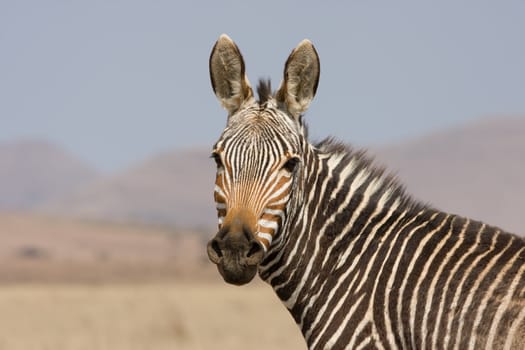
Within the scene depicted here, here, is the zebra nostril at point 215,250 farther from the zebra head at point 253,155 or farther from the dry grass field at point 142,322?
the dry grass field at point 142,322

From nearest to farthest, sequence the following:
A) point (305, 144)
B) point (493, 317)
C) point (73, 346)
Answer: point (493, 317)
point (305, 144)
point (73, 346)

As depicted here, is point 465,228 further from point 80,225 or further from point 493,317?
point 80,225

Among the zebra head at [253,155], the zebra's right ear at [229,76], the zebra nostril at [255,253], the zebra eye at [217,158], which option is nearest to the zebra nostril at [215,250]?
the zebra head at [253,155]

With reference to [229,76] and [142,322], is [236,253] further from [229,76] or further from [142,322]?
[142,322]

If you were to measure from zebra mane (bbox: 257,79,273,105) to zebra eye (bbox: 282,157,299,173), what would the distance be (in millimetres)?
566

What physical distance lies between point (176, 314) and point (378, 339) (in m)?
Answer: 21.9

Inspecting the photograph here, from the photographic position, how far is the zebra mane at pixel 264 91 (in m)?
7.11

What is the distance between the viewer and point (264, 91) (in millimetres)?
7137

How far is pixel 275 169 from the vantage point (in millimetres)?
6660

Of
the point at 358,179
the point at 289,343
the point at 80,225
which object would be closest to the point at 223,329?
the point at 289,343

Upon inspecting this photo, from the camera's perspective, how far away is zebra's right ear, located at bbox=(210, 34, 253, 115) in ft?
23.4

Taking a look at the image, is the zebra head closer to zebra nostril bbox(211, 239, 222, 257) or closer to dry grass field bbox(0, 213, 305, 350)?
zebra nostril bbox(211, 239, 222, 257)

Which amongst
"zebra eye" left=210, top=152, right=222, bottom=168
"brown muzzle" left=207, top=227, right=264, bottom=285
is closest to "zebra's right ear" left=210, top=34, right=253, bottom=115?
"zebra eye" left=210, top=152, right=222, bottom=168

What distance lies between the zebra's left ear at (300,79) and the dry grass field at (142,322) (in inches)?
542
